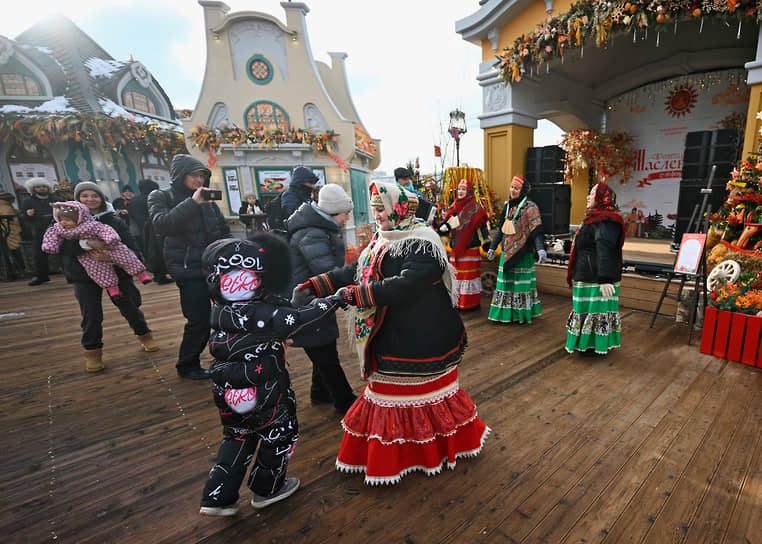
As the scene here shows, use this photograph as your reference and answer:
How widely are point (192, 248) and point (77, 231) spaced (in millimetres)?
1054

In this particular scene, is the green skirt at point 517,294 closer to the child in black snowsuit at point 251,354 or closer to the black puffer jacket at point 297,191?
the black puffer jacket at point 297,191

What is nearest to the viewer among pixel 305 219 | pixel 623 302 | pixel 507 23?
pixel 305 219

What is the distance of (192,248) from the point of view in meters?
2.78

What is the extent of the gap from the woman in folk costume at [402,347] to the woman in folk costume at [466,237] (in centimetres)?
256

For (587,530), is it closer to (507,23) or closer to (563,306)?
(563,306)

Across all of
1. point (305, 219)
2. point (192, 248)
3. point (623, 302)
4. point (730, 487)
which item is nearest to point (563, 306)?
point (623, 302)

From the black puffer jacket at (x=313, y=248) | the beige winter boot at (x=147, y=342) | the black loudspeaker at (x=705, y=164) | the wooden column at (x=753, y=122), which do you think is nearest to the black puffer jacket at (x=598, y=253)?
the black puffer jacket at (x=313, y=248)

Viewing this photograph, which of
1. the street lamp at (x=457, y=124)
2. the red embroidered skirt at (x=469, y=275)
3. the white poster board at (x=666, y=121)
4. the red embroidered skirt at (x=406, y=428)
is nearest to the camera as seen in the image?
the red embroidered skirt at (x=406, y=428)

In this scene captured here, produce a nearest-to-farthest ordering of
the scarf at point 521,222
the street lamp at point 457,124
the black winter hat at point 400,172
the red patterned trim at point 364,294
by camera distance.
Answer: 1. the red patterned trim at point 364,294
2. the scarf at point 521,222
3. the black winter hat at point 400,172
4. the street lamp at point 457,124

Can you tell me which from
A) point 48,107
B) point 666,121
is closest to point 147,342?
point 666,121

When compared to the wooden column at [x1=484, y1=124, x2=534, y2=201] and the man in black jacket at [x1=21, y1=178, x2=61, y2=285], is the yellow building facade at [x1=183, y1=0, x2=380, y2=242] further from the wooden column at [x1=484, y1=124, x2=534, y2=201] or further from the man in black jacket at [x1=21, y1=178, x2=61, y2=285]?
the wooden column at [x1=484, y1=124, x2=534, y2=201]

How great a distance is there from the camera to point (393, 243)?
1.67 metres

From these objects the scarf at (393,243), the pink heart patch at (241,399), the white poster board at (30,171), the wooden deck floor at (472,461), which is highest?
the white poster board at (30,171)

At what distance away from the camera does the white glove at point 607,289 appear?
2951mm
